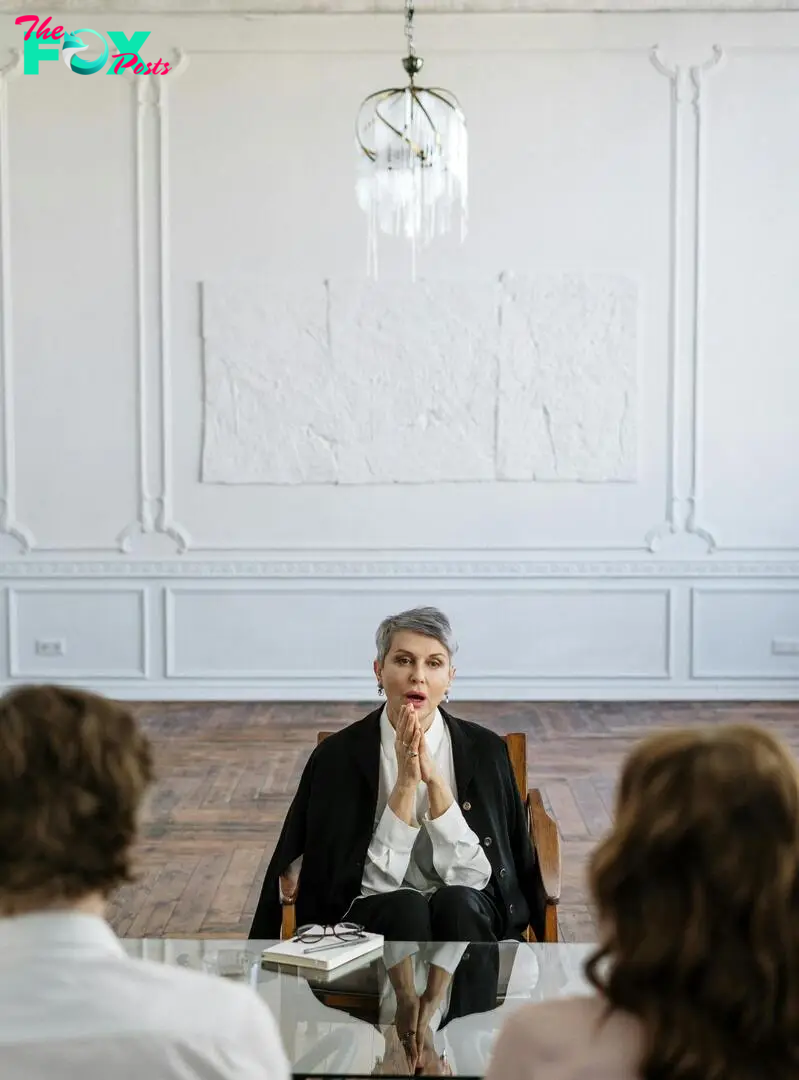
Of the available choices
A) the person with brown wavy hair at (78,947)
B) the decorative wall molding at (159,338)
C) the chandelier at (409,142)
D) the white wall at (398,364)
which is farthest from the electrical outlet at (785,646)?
the person with brown wavy hair at (78,947)

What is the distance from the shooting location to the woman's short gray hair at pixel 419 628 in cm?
317

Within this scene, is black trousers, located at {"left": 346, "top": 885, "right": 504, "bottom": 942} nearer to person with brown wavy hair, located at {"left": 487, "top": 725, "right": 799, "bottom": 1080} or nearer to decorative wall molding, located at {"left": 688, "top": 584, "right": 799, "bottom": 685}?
person with brown wavy hair, located at {"left": 487, "top": 725, "right": 799, "bottom": 1080}

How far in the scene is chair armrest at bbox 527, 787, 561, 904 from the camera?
2.80 metres

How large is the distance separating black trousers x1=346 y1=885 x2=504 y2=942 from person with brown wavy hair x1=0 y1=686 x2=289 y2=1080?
59.4 inches

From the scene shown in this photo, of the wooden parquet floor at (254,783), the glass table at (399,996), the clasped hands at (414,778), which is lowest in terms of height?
the wooden parquet floor at (254,783)

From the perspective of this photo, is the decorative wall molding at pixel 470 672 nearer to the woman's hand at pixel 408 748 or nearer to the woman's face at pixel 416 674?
the woman's face at pixel 416 674

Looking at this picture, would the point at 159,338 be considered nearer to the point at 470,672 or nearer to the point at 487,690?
the point at 470,672

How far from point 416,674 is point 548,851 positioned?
534 mm

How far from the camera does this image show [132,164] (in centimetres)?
743

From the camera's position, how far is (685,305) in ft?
24.6

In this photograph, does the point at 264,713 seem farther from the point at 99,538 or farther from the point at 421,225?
the point at 421,225

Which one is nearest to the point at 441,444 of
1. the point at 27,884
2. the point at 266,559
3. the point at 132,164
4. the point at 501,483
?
the point at 501,483

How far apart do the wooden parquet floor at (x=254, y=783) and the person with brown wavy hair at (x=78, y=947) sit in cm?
211

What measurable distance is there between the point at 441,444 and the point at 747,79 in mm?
2815
